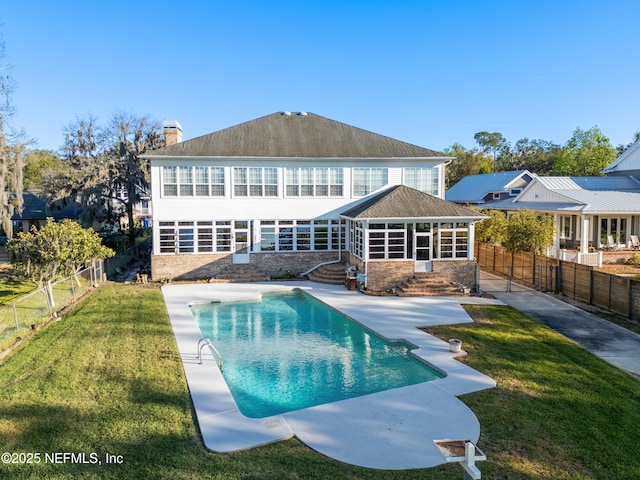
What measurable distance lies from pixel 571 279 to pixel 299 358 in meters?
12.4

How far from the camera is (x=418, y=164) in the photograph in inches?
1000

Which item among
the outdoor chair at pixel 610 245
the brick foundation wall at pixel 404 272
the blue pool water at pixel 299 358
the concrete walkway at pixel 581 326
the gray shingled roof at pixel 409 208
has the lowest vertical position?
the blue pool water at pixel 299 358

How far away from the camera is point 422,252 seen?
848 inches

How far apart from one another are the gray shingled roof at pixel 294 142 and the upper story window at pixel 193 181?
0.80m

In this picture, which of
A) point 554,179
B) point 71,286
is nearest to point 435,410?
point 71,286

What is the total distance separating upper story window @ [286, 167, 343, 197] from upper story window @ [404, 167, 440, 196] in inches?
145

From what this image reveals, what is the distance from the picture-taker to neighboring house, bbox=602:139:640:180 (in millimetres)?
33000

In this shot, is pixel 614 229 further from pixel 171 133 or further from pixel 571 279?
pixel 171 133

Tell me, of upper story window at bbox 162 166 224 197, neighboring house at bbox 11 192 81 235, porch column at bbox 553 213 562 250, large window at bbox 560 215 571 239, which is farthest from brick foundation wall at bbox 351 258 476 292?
neighboring house at bbox 11 192 81 235

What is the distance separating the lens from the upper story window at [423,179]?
25453 millimetres

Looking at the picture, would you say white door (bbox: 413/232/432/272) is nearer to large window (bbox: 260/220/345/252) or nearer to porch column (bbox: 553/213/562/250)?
large window (bbox: 260/220/345/252)

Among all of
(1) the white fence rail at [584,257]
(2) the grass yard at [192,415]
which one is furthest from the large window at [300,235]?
(1) the white fence rail at [584,257]

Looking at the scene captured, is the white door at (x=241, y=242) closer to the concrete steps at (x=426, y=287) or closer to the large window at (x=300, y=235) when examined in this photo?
the large window at (x=300, y=235)

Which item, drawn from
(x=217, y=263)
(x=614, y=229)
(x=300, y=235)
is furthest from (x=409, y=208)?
(x=614, y=229)
